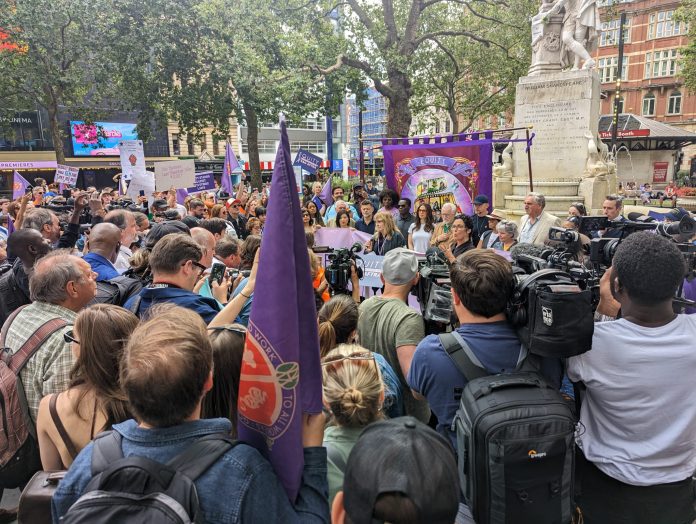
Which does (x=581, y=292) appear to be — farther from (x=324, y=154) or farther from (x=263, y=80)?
(x=324, y=154)

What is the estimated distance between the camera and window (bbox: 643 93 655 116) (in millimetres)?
48656

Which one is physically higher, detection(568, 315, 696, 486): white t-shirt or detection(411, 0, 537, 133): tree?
detection(411, 0, 537, 133): tree

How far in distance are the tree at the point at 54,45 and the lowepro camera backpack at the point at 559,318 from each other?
19.2 m

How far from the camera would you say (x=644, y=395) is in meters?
1.89

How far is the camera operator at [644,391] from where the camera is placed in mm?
1859

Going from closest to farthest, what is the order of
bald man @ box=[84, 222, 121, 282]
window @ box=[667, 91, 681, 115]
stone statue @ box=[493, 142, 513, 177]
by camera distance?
1. bald man @ box=[84, 222, 121, 282]
2. stone statue @ box=[493, 142, 513, 177]
3. window @ box=[667, 91, 681, 115]

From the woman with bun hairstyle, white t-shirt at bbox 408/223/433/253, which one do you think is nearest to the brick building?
white t-shirt at bbox 408/223/433/253

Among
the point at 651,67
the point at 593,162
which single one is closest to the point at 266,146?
the point at 651,67

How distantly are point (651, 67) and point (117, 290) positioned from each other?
193ft

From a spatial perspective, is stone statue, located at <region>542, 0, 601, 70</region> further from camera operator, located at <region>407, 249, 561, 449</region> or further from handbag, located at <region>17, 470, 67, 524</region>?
handbag, located at <region>17, 470, 67, 524</region>

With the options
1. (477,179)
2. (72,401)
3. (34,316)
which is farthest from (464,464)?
(477,179)

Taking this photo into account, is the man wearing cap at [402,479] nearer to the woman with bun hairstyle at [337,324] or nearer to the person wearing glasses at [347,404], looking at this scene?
the person wearing glasses at [347,404]

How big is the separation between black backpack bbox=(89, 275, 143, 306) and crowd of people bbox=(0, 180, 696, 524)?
0.01 meters

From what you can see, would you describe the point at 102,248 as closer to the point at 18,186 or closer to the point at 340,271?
the point at 340,271
